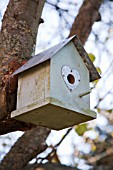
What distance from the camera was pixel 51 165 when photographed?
2775 mm

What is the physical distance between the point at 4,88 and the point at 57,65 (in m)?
0.22

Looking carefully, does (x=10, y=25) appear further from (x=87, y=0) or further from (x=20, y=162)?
(x=87, y=0)

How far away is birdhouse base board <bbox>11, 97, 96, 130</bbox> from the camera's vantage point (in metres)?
1.23

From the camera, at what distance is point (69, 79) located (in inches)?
54.6

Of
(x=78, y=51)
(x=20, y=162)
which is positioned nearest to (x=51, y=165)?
(x=20, y=162)

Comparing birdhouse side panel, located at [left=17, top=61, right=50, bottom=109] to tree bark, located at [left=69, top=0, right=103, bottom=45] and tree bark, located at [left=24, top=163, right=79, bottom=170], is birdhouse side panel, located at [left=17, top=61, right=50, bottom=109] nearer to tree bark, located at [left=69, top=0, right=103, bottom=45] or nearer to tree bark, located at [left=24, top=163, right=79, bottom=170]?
tree bark, located at [left=24, top=163, right=79, bottom=170]

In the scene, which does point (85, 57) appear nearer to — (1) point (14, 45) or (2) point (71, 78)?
(2) point (71, 78)

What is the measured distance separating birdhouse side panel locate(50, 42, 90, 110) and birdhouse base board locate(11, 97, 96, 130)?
33mm

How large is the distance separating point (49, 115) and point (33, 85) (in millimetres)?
130

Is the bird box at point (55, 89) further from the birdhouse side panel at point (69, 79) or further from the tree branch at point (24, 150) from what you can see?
the tree branch at point (24, 150)

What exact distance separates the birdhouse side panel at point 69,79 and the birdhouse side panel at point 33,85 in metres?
0.02

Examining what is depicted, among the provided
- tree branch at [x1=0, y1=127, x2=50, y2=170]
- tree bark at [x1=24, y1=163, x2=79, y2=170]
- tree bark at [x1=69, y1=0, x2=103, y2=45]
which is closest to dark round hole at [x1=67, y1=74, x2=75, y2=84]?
tree branch at [x1=0, y1=127, x2=50, y2=170]

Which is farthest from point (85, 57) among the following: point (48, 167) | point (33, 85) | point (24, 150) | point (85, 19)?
point (85, 19)

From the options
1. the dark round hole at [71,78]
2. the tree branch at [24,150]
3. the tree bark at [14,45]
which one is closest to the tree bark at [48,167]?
the tree branch at [24,150]
